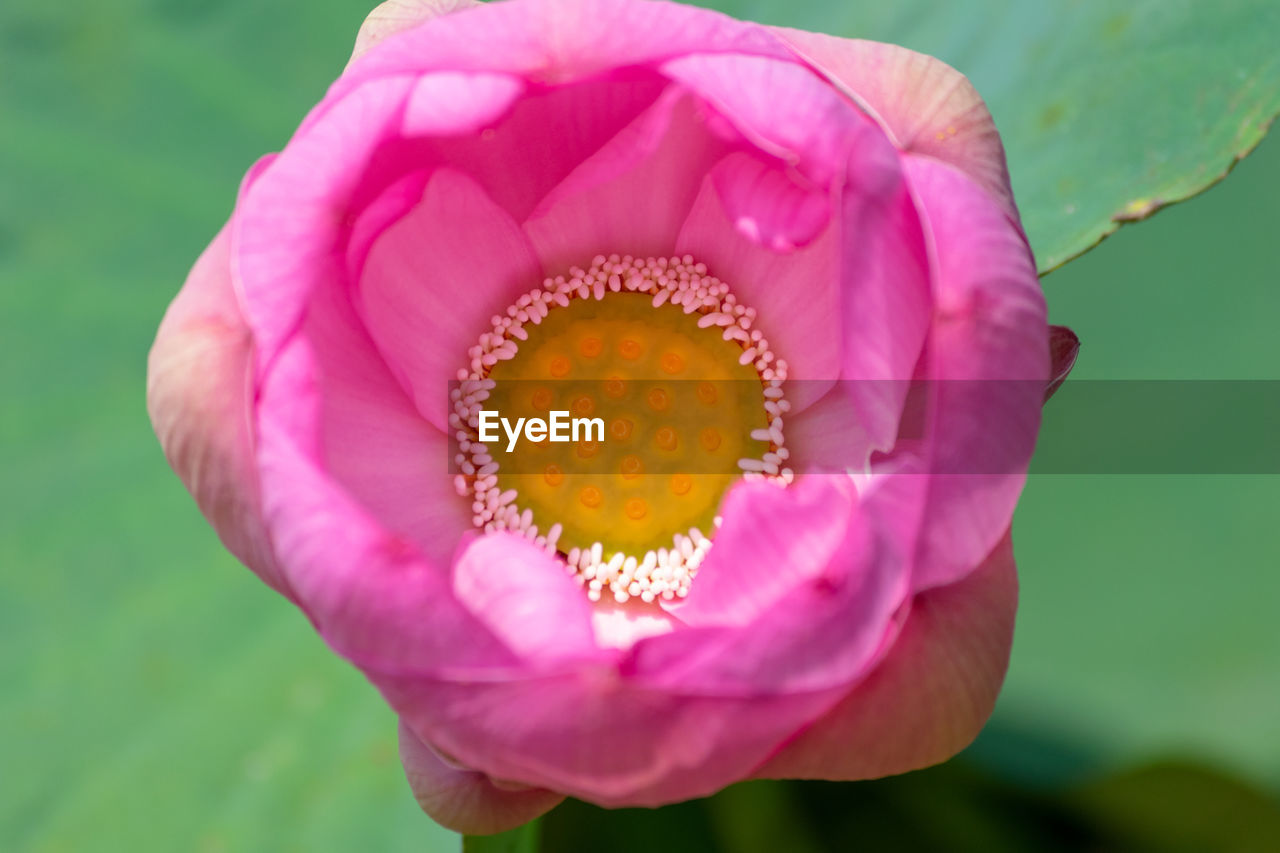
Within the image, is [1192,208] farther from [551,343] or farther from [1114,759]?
[551,343]

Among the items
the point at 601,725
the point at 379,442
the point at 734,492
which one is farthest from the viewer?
the point at 379,442

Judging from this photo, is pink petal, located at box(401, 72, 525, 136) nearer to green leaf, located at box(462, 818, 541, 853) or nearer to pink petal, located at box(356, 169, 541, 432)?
pink petal, located at box(356, 169, 541, 432)

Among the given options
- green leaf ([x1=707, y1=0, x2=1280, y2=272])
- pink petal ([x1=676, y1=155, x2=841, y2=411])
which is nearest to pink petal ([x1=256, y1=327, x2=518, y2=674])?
pink petal ([x1=676, y1=155, x2=841, y2=411])

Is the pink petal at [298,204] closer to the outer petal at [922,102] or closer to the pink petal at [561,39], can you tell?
the pink petal at [561,39]

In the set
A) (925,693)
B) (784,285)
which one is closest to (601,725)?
(925,693)

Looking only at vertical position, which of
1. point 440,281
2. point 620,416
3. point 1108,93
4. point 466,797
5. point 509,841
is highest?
point 1108,93

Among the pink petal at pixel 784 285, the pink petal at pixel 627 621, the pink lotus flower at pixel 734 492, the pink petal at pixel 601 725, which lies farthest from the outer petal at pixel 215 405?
the pink petal at pixel 784 285

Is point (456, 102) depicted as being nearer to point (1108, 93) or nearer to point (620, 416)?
point (620, 416)

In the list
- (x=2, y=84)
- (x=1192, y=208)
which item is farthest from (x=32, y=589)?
(x=1192, y=208)
